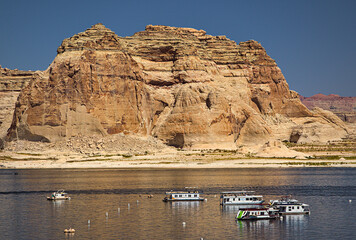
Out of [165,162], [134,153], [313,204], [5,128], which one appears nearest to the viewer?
[313,204]

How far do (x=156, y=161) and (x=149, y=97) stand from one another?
2556 cm

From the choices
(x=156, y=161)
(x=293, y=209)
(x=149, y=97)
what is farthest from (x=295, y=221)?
(x=149, y=97)

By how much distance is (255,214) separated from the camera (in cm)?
5034

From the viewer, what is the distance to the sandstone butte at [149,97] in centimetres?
12244

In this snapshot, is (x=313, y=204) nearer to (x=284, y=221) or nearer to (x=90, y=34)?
(x=284, y=221)

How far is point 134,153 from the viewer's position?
120375mm

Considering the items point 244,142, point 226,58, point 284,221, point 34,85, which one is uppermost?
point 226,58

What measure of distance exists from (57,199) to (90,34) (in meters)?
71.6

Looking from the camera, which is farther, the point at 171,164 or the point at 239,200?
the point at 171,164

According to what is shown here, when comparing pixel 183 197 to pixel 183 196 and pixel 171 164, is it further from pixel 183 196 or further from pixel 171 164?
pixel 171 164

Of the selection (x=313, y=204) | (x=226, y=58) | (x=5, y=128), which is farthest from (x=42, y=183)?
(x=226, y=58)

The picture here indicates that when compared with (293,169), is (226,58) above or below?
above

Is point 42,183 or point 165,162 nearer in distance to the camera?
point 42,183

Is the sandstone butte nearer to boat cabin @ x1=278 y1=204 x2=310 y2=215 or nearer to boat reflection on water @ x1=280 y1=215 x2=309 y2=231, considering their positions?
boat cabin @ x1=278 y1=204 x2=310 y2=215
